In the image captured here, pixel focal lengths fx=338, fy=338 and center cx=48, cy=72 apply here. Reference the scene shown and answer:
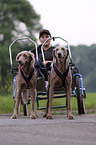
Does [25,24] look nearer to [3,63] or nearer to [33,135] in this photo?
[3,63]

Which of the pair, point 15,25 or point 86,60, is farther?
point 86,60

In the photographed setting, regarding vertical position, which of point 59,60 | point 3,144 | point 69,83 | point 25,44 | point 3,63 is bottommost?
point 3,144

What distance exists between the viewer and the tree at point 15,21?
34.8 metres

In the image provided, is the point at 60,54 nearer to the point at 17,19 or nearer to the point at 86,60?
the point at 17,19

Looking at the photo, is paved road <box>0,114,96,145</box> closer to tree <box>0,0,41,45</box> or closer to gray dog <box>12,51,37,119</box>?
gray dog <box>12,51,37,119</box>

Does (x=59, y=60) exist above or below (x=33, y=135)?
above

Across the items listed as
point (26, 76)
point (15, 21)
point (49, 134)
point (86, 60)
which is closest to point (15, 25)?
point (15, 21)

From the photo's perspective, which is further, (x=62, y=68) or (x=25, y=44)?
(x=25, y=44)

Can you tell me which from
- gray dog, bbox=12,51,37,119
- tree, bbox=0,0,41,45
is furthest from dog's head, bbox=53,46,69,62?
tree, bbox=0,0,41,45

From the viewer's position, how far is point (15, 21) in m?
37.1

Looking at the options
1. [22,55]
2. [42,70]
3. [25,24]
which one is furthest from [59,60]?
[25,24]

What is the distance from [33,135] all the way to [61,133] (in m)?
0.43

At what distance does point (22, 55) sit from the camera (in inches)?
286

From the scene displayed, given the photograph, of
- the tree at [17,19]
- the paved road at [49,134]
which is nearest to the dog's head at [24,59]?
the paved road at [49,134]
